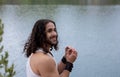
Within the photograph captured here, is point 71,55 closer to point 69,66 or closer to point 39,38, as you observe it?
point 69,66

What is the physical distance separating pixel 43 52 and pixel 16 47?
9.42 metres

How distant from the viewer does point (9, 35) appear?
45.7ft

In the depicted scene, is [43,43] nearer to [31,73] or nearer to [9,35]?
→ [31,73]

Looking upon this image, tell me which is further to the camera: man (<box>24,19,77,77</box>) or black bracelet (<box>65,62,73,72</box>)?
black bracelet (<box>65,62,73,72</box>)

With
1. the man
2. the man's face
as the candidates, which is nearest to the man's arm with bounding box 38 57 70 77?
the man

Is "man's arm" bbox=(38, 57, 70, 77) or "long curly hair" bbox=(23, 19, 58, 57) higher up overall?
"long curly hair" bbox=(23, 19, 58, 57)

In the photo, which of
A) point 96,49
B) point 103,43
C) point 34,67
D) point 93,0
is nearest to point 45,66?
point 34,67

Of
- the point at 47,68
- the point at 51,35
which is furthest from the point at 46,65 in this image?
the point at 51,35

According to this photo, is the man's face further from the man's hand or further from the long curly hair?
the man's hand

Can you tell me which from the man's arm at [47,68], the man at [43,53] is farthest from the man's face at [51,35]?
the man's arm at [47,68]

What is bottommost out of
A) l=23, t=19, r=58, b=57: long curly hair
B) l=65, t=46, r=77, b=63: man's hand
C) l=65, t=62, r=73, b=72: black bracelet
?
l=65, t=62, r=73, b=72: black bracelet

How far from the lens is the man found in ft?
5.72

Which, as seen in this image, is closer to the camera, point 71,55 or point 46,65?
point 46,65

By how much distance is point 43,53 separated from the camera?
70.5 inches
